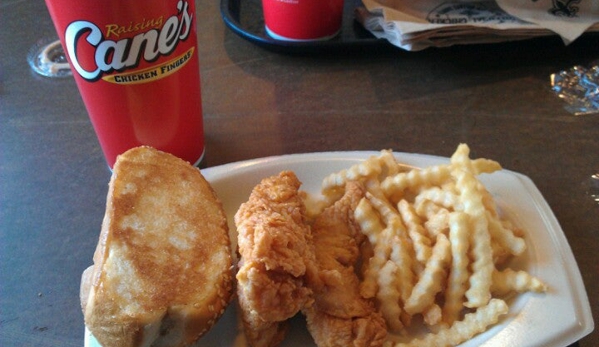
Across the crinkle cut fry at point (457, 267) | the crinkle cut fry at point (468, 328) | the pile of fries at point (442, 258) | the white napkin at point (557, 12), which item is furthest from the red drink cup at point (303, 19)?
the crinkle cut fry at point (468, 328)

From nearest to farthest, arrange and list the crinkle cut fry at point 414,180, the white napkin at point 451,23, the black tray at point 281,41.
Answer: the crinkle cut fry at point 414,180
the white napkin at point 451,23
the black tray at point 281,41

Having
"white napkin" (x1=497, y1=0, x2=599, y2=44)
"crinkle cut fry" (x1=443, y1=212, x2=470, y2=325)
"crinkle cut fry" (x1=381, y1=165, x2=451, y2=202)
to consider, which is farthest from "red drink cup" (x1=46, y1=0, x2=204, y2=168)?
"white napkin" (x1=497, y1=0, x2=599, y2=44)

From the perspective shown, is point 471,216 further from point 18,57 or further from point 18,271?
point 18,57

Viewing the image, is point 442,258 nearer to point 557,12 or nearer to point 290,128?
point 290,128

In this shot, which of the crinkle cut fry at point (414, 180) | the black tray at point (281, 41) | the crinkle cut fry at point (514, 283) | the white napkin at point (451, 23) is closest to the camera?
the crinkle cut fry at point (514, 283)

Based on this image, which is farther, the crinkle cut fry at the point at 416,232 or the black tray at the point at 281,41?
the black tray at the point at 281,41

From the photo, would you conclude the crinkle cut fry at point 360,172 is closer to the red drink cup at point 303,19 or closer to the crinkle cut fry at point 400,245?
the crinkle cut fry at point 400,245

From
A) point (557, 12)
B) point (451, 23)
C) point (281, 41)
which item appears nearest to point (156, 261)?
point (281, 41)
